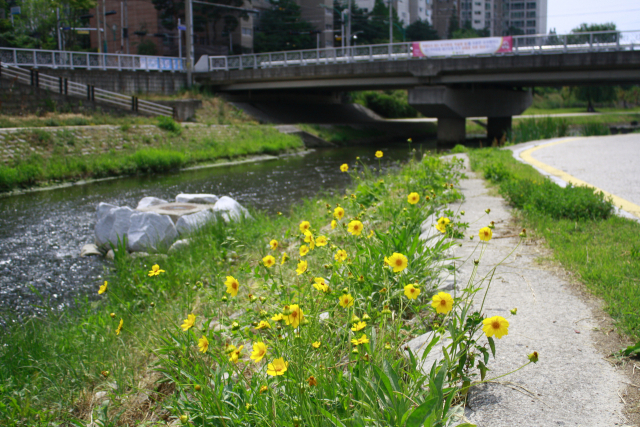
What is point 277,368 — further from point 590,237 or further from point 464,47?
point 464,47

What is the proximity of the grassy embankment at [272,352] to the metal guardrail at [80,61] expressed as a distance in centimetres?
2990

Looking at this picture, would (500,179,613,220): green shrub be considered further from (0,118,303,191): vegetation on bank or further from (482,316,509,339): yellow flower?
(0,118,303,191): vegetation on bank

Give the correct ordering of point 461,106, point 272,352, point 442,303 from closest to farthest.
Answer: point 442,303, point 272,352, point 461,106

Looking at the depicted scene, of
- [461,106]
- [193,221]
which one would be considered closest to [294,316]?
[193,221]

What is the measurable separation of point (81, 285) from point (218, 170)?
46.3 ft

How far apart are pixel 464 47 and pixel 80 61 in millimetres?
23598

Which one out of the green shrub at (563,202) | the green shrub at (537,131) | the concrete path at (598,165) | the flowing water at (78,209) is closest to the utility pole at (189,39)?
the flowing water at (78,209)

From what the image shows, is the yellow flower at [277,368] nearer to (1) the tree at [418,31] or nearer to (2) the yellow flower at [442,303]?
(2) the yellow flower at [442,303]

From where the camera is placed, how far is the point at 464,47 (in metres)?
30.7

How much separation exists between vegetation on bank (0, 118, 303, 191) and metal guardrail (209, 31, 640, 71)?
984cm

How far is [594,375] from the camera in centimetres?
289

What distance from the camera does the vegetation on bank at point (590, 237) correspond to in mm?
3711

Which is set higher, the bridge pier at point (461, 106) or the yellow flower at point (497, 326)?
the bridge pier at point (461, 106)

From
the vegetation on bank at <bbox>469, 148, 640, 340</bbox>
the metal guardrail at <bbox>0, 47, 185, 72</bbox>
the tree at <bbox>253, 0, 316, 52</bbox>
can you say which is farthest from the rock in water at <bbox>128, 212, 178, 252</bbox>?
the tree at <bbox>253, 0, 316, 52</bbox>
